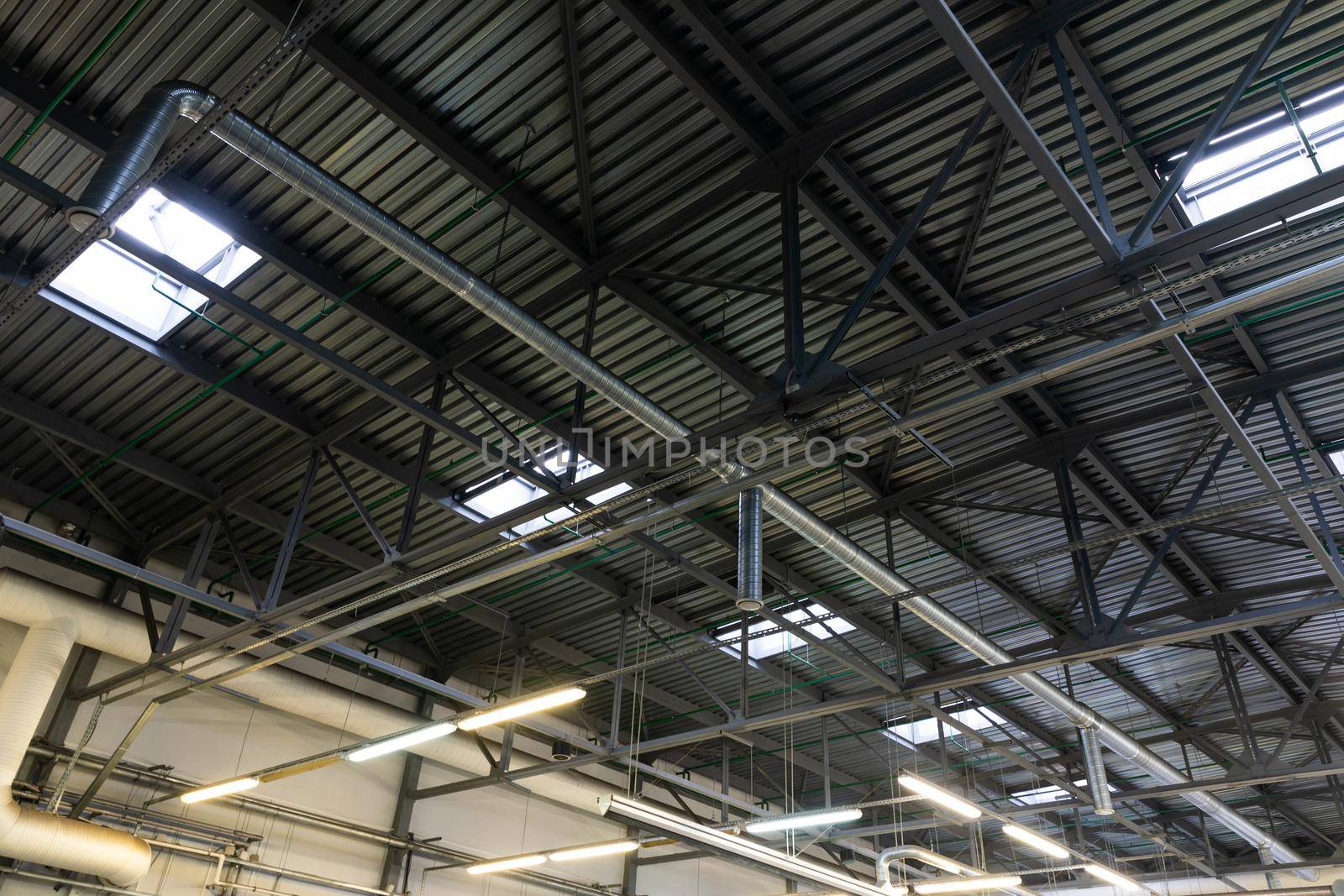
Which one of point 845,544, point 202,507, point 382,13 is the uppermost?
point 382,13

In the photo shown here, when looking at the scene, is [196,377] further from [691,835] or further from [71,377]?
[691,835]

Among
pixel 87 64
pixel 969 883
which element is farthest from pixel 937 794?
pixel 87 64

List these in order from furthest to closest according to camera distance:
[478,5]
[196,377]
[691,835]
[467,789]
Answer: [467,789] → [691,835] → [196,377] → [478,5]

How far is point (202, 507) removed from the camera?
49.8 ft

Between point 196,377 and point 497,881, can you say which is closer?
point 196,377

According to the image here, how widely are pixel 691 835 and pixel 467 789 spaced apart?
7.55 meters

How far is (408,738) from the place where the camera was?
14.0 meters

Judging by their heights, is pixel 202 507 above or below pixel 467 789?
above

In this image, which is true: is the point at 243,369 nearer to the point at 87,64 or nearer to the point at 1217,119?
the point at 87,64

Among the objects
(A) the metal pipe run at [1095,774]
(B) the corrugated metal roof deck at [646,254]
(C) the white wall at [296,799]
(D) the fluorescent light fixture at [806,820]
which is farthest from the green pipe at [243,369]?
(A) the metal pipe run at [1095,774]

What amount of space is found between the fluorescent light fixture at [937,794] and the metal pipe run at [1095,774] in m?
2.04

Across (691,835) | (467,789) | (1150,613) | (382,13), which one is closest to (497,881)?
(467,789)

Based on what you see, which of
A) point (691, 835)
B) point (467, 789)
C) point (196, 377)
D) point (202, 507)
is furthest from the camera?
point (467, 789)

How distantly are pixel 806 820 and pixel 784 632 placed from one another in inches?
148
